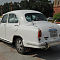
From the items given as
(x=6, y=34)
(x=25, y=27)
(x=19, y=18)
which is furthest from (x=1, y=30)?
(x=25, y=27)

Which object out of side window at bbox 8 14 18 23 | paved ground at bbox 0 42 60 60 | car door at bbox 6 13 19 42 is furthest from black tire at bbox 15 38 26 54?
side window at bbox 8 14 18 23

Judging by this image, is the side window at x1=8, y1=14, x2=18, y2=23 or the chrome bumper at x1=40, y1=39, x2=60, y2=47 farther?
the side window at x1=8, y1=14, x2=18, y2=23

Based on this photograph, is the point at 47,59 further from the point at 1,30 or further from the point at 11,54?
the point at 1,30

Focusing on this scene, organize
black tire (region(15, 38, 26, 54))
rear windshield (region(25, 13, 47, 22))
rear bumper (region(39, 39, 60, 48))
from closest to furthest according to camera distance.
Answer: rear bumper (region(39, 39, 60, 48)), black tire (region(15, 38, 26, 54)), rear windshield (region(25, 13, 47, 22))

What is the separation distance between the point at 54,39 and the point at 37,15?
62.3 inches

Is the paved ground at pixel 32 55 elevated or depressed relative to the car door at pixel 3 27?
depressed

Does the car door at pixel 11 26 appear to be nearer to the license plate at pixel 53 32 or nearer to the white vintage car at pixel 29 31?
the white vintage car at pixel 29 31

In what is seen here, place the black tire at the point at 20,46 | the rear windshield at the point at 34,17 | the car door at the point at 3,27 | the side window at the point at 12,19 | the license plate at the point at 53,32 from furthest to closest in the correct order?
the car door at the point at 3,27 → the side window at the point at 12,19 → the rear windshield at the point at 34,17 → the black tire at the point at 20,46 → the license plate at the point at 53,32

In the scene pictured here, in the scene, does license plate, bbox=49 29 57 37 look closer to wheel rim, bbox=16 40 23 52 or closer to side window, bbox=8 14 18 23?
wheel rim, bbox=16 40 23 52

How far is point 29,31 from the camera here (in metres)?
5.91

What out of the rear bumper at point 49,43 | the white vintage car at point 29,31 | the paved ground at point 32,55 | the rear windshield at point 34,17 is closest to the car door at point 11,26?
the white vintage car at point 29,31

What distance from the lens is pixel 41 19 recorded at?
701 centimetres

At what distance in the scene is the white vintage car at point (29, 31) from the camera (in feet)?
18.7

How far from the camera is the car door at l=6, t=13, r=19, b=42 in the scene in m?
6.75
